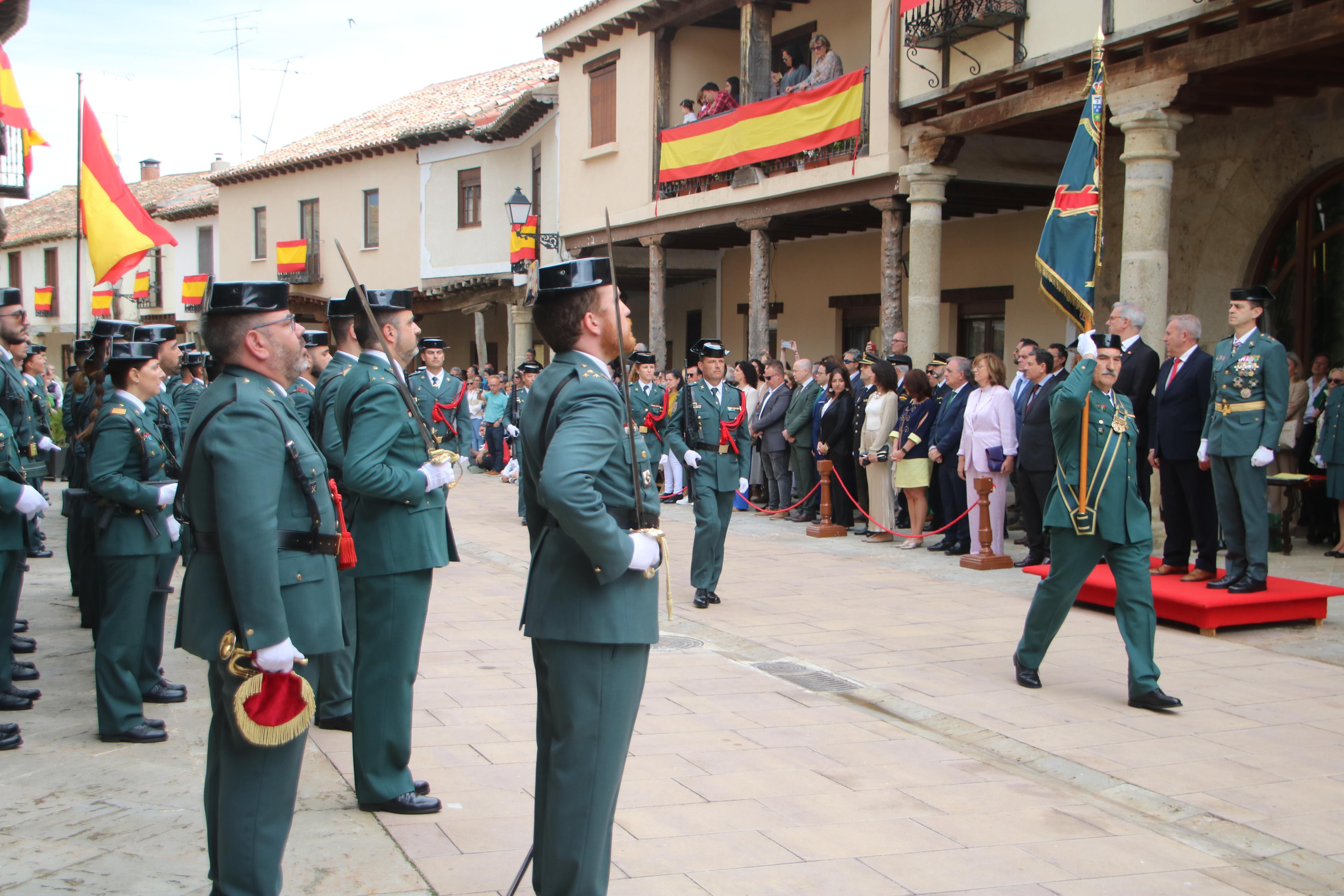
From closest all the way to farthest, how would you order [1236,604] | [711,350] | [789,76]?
[1236,604]
[711,350]
[789,76]

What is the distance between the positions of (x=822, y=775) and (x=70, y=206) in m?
48.6

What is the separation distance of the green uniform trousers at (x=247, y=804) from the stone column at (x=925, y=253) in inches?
451

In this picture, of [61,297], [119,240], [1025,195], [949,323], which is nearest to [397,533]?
[119,240]

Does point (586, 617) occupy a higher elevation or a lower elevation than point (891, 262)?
lower

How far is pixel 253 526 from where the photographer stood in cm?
293

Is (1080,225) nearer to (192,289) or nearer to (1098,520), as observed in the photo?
(1098,520)

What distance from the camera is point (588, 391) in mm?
2955

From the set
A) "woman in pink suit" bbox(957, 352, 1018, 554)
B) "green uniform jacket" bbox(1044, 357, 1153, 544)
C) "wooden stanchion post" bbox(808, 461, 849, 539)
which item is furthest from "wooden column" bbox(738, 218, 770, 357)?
"green uniform jacket" bbox(1044, 357, 1153, 544)

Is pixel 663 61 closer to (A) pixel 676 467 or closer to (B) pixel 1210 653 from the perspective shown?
(A) pixel 676 467

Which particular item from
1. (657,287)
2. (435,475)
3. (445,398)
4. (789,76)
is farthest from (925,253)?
(435,475)

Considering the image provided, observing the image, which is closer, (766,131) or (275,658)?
(275,658)

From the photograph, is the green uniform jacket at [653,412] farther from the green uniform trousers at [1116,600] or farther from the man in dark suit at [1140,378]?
the green uniform trousers at [1116,600]

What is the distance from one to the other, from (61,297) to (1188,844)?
47541mm

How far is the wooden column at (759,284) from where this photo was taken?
1691cm
